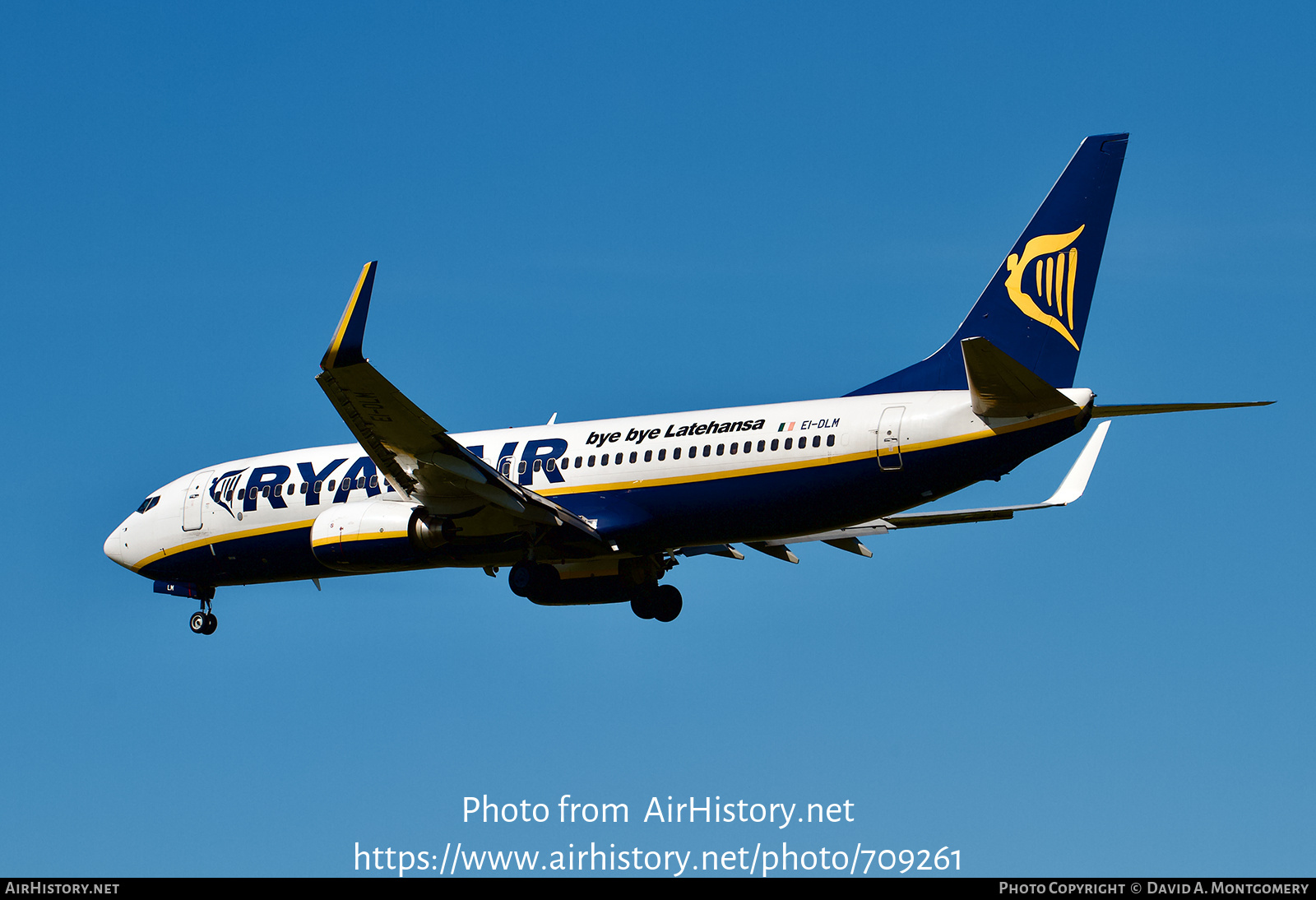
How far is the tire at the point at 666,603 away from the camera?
36.9m

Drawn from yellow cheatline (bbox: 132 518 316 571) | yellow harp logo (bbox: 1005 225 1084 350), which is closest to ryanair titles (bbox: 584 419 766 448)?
yellow harp logo (bbox: 1005 225 1084 350)

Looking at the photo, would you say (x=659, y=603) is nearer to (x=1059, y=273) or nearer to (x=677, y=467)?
(x=677, y=467)

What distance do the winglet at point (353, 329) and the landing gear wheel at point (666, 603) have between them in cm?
1033

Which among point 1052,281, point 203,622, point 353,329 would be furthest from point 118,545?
point 1052,281

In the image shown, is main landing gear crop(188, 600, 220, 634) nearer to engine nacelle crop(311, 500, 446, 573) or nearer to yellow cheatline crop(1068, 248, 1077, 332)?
engine nacelle crop(311, 500, 446, 573)

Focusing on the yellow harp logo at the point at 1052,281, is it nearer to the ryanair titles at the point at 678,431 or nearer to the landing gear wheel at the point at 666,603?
the ryanair titles at the point at 678,431

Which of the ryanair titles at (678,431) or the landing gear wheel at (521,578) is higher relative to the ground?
the ryanair titles at (678,431)

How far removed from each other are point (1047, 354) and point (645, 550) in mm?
8838

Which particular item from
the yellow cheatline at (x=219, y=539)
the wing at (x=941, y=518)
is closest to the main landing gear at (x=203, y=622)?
the yellow cheatline at (x=219, y=539)

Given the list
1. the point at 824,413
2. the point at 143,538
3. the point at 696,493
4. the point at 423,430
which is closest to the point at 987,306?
the point at 824,413

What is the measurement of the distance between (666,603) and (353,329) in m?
11.1

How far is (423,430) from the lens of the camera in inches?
1227

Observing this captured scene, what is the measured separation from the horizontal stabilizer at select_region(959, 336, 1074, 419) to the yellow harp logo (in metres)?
2.21
